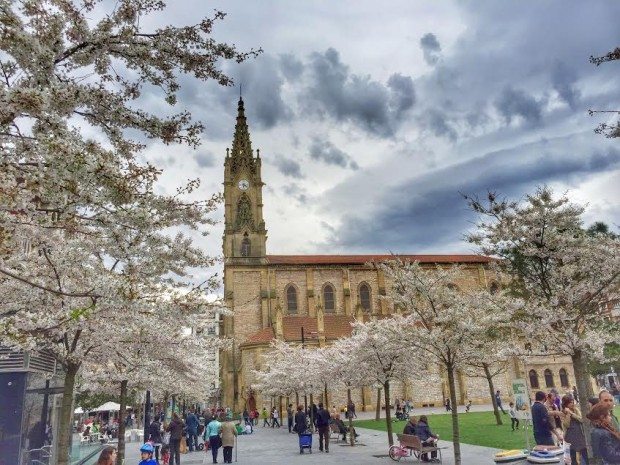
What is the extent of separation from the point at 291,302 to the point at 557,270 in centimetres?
3978

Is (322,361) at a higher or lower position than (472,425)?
higher

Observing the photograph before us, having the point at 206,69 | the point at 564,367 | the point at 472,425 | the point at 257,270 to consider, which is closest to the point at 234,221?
the point at 257,270

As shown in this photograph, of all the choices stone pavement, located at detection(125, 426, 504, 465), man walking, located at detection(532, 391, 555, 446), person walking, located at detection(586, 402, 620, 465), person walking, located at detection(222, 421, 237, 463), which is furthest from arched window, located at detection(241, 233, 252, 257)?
person walking, located at detection(586, 402, 620, 465)

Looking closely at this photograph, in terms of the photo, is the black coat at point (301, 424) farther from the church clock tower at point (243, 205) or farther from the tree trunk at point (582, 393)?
the church clock tower at point (243, 205)

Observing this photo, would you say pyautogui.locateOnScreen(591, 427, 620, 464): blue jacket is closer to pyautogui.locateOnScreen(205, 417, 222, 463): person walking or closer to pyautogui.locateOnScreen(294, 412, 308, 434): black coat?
pyautogui.locateOnScreen(205, 417, 222, 463): person walking

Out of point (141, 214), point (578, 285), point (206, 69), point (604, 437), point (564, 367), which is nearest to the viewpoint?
point (141, 214)

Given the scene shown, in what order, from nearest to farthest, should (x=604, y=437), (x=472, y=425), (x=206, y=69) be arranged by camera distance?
(x=206, y=69), (x=604, y=437), (x=472, y=425)

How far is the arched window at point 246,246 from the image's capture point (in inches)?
2069

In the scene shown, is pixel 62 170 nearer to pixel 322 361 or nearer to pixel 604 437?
pixel 604 437

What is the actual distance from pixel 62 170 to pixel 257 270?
47004 mm

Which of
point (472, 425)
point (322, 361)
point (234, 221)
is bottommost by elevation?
point (472, 425)

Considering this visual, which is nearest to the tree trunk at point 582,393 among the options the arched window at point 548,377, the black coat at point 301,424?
the black coat at point 301,424

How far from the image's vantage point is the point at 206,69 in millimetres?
6102

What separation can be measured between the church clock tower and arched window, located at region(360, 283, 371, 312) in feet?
37.1
